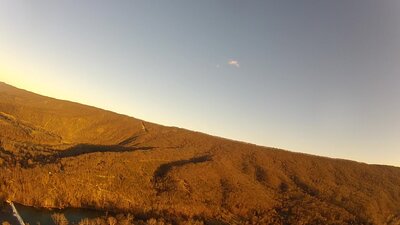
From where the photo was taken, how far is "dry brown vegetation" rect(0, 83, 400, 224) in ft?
443

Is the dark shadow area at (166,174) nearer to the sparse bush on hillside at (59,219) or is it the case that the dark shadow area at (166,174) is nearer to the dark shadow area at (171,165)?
the dark shadow area at (171,165)

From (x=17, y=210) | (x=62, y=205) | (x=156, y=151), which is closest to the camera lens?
(x=17, y=210)

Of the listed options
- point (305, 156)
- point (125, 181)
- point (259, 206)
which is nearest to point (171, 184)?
point (125, 181)

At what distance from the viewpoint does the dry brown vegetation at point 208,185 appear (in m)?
135

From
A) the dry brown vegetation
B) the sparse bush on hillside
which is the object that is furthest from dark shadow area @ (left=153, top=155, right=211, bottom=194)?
the sparse bush on hillside

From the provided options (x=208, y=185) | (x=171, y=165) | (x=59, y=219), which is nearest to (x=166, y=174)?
(x=171, y=165)

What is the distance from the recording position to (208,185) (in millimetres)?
159875

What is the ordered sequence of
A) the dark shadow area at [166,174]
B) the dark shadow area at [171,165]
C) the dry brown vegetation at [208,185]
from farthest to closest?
1. the dark shadow area at [171,165]
2. the dark shadow area at [166,174]
3. the dry brown vegetation at [208,185]

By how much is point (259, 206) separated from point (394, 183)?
174ft

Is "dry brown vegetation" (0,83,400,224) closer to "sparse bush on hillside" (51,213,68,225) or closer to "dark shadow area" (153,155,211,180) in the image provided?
"dark shadow area" (153,155,211,180)

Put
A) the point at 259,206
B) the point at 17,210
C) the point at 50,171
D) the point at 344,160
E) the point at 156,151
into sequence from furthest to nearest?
the point at 156,151
the point at 344,160
the point at 50,171
the point at 259,206
the point at 17,210

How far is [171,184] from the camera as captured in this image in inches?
6230

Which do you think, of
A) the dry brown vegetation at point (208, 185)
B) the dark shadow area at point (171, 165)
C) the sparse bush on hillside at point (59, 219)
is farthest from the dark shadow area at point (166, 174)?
the sparse bush on hillside at point (59, 219)

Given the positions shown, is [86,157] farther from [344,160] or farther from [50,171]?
[344,160]
